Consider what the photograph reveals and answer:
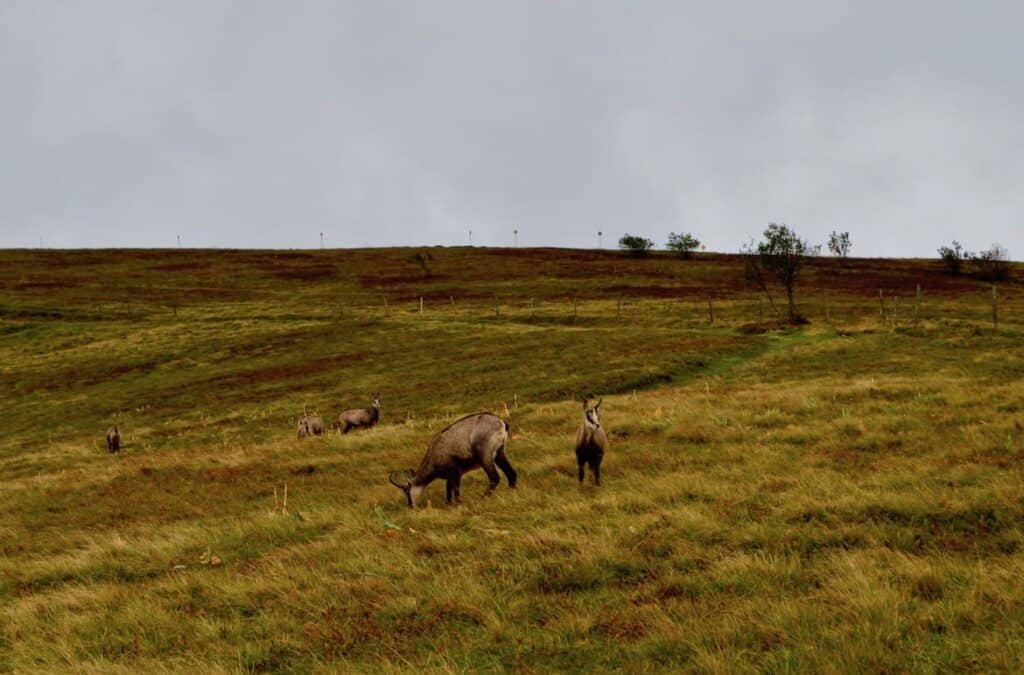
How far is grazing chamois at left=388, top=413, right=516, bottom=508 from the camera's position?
11.9 metres

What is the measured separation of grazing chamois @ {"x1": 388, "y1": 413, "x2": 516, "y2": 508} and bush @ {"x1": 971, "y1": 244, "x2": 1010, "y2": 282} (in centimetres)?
10498

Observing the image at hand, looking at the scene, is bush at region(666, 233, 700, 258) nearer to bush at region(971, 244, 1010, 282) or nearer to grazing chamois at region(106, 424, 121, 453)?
bush at region(971, 244, 1010, 282)

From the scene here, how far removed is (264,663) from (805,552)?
6025 millimetres

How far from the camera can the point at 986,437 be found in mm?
12312

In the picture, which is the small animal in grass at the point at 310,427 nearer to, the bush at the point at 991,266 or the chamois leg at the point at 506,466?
the chamois leg at the point at 506,466

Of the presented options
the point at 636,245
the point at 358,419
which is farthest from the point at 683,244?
the point at 358,419

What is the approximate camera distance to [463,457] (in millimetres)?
11992

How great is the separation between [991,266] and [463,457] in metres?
112

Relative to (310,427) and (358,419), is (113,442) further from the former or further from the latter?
(358,419)

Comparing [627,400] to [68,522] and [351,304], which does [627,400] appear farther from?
[351,304]

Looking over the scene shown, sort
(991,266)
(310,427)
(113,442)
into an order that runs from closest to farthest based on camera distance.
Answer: (310,427) → (113,442) → (991,266)

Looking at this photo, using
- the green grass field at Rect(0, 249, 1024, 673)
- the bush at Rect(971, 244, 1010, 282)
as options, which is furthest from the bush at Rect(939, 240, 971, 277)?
the green grass field at Rect(0, 249, 1024, 673)

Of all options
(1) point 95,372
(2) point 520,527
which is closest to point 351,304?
(1) point 95,372

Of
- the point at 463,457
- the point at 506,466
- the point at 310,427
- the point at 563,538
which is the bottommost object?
the point at 310,427
